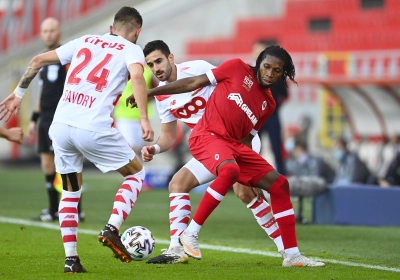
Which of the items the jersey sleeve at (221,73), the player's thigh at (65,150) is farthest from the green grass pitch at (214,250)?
the jersey sleeve at (221,73)

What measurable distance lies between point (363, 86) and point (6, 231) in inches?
439

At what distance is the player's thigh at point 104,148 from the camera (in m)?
6.30

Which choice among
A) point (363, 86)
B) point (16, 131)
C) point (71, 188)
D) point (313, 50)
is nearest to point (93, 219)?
point (16, 131)

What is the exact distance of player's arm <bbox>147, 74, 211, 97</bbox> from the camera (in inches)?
267

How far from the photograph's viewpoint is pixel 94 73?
6.34 m

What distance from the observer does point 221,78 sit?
6.95m

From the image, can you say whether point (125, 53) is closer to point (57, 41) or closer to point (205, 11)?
point (57, 41)

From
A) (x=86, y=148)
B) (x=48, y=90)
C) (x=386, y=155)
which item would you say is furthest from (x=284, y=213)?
(x=386, y=155)

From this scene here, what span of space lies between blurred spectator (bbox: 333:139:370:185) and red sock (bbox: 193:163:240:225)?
925cm

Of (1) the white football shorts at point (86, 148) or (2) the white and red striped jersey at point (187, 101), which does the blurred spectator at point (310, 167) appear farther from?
(1) the white football shorts at point (86, 148)

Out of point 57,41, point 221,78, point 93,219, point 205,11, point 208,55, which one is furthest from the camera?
point 205,11

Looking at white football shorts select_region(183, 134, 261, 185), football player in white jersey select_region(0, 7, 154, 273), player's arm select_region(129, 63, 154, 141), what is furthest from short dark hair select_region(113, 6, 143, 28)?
white football shorts select_region(183, 134, 261, 185)

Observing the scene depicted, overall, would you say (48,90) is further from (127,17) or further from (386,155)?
(386,155)

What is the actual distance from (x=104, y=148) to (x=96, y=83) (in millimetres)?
496
